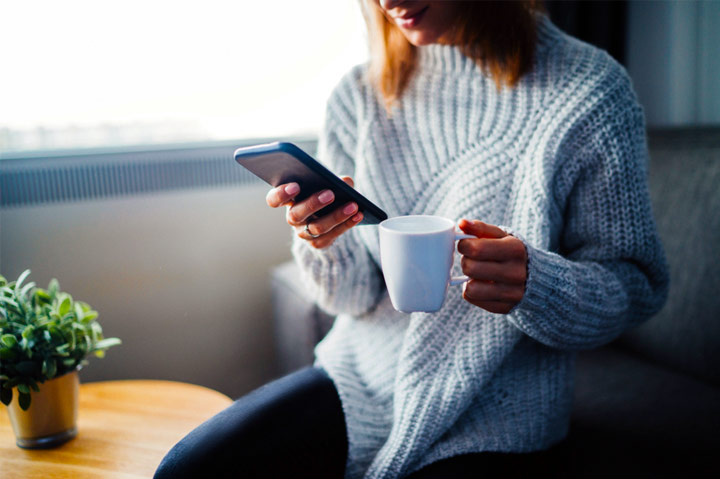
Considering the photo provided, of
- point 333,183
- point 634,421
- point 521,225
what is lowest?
point 634,421

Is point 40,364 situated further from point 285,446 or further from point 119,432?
point 285,446

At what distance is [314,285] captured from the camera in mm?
878

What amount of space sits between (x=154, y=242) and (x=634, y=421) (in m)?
1.14

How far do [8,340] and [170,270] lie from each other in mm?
653

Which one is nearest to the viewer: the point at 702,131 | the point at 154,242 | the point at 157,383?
the point at 157,383

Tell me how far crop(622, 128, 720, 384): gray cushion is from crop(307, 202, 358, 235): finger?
0.82m

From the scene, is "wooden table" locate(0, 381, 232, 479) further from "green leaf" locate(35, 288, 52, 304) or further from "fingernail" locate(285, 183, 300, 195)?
"fingernail" locate(285, 183, 300, 195)

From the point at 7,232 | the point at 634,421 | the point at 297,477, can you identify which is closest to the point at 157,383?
the point at 297,477

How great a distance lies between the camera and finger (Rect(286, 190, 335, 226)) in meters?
0.60

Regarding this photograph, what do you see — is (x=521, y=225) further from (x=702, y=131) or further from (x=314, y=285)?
(x=702, y=131)

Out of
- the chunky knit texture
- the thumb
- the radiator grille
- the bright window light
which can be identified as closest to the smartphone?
the thumb

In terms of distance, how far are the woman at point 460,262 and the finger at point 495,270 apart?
44mm

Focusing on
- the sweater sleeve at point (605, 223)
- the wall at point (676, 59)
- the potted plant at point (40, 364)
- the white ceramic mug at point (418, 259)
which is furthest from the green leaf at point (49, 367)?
the wall at point (676, 59)

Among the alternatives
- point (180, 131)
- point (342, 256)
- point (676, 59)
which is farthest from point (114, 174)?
point (676, 59)
